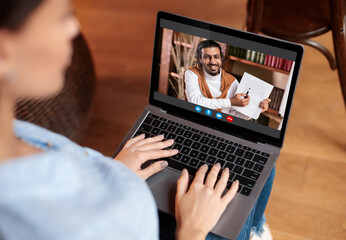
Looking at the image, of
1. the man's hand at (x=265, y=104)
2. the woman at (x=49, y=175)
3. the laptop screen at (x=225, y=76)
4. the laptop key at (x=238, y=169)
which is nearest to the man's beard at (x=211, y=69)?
the laptop screen at (x=225, y=76)

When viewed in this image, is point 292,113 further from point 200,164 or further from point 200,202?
point 200,202

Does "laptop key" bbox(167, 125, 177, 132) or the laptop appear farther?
"laptop key" bbox(167, 125, 177, 132)

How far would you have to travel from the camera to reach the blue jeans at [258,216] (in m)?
0.94

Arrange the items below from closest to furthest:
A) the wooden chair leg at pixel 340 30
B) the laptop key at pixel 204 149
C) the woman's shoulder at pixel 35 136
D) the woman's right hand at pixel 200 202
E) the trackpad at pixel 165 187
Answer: the woman's shoulder at pixel 35 136, the woman's right hand at pixel 200 202, the trackpad at pixel 165 187, the laptop key at pixel 204 149, the wooden chair leg at pixel 340 30

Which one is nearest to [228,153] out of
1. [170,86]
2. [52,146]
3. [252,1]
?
[170,86]

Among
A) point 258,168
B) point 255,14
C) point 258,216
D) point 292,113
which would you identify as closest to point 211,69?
point 258,168

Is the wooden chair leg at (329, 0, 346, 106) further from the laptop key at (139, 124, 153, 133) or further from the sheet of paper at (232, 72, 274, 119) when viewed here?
the laptop key at (139, 124, 153, 133)

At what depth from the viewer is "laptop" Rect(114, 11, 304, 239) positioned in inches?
35.7

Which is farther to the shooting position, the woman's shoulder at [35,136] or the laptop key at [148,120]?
the laptop key at [148,120]

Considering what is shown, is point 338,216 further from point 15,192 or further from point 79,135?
point 15,192

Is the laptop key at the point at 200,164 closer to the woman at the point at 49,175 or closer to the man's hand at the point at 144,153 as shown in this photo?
the man's hand at the point at 144,153

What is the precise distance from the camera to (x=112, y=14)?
2.33 m

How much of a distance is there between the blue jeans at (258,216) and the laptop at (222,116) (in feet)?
0.26

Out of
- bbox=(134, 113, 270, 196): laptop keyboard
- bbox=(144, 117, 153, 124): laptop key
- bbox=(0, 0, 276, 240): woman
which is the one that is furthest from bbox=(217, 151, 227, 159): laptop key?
bbox=(0, 0, 276, 240): woman
